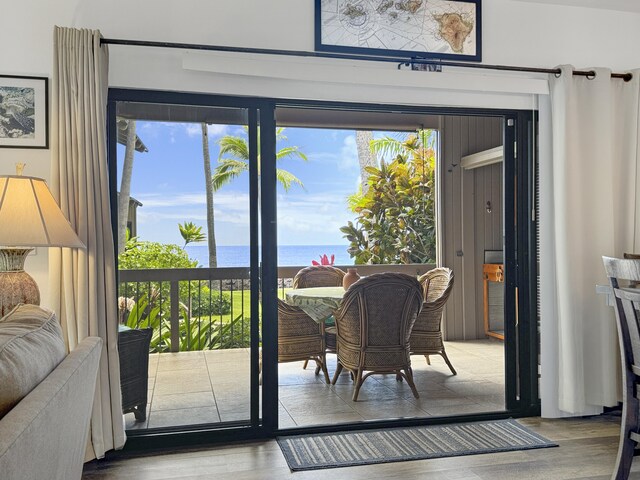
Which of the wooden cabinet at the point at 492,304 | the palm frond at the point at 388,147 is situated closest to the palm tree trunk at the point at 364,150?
the palm frond at the point at 388,147

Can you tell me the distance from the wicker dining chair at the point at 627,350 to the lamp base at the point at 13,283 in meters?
A: 2.61

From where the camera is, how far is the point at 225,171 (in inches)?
135

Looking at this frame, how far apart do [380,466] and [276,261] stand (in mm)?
1302

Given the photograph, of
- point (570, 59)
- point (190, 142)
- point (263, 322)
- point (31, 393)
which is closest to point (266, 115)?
point (190, 142)

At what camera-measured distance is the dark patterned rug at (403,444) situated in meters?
3.09

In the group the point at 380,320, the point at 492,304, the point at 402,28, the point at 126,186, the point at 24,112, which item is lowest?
the point at 492,304

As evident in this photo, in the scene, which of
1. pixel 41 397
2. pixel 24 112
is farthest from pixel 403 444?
pixel 24 112

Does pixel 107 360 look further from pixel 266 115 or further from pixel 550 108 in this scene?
pixel 550 108

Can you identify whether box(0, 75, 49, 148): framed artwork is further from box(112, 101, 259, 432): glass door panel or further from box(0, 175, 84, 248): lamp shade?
box(0, 175, 84, 248): lamp shade

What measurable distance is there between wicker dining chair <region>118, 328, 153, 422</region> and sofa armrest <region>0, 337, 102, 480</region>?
1.44 metres

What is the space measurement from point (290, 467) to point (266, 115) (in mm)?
2019

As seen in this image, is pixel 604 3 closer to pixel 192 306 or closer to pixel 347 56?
pixel 347 56

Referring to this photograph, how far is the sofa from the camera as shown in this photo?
1.11 meters

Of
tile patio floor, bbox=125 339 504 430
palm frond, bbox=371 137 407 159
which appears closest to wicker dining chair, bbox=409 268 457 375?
tile patio floor, bbox=125 339 504 430
